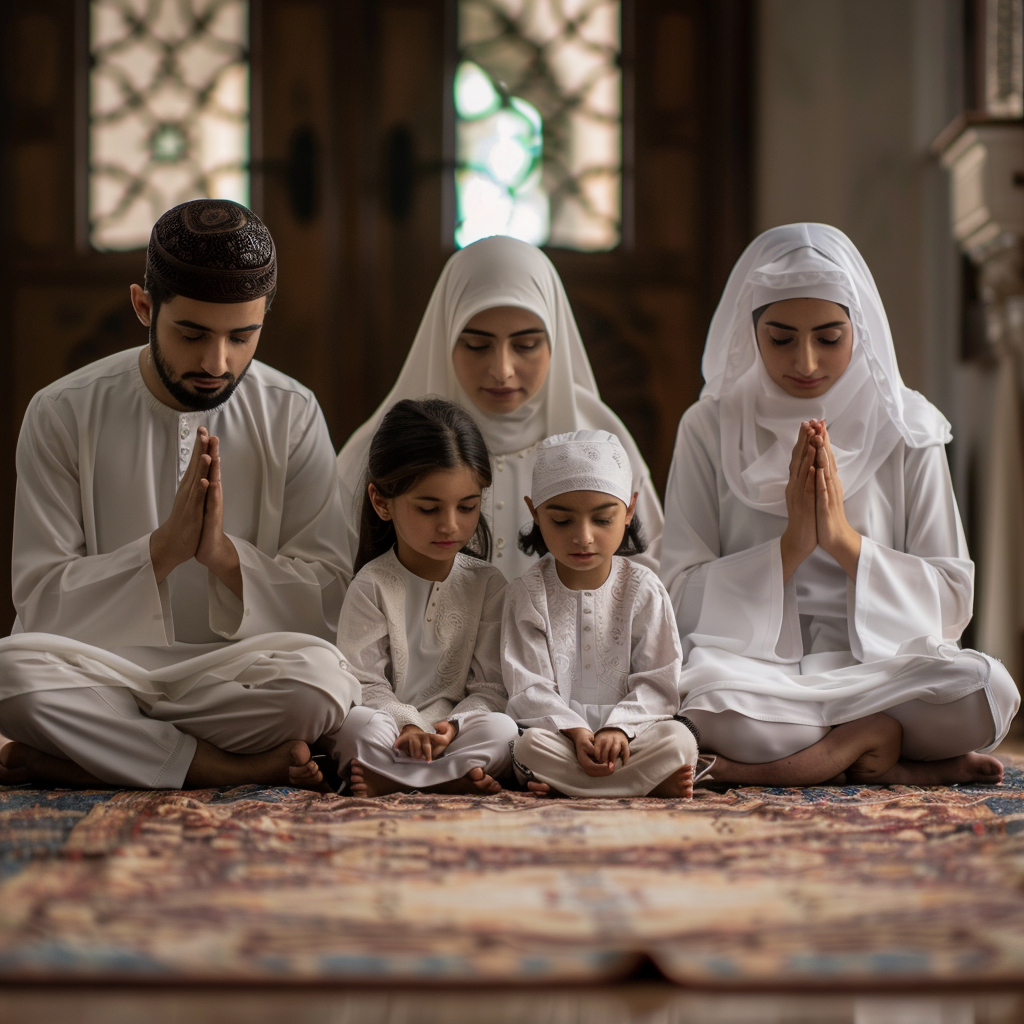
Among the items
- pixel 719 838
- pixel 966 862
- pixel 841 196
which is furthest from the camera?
pixel 841 196

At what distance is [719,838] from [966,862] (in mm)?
382

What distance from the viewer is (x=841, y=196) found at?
16.3 ft

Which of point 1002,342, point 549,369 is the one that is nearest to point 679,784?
point 549,369

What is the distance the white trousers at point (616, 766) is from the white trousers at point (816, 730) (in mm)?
164

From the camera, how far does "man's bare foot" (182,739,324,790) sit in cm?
265

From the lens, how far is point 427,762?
8.49ft

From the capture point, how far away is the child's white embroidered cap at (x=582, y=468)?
8.73 ft

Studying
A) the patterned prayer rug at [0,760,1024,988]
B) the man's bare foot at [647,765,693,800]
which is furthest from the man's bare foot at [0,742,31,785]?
the man's bare foot at [647,765,693,800]

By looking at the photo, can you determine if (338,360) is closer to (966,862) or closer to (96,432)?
(96,432)

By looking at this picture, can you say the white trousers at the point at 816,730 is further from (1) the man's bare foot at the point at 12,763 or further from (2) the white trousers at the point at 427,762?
(1) the man's bare foot at the point at 12,763

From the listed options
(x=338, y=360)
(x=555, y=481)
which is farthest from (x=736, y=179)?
(x=555, y=481)

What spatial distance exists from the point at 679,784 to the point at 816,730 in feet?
1.20

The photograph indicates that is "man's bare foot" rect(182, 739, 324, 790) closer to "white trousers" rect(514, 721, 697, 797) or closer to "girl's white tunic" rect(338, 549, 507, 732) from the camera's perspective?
"girl's white tunic" rect(338, 549, 507, 732)

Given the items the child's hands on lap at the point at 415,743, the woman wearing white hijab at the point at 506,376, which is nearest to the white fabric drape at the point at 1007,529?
the woman wearing white hijab at the point at 506,376
